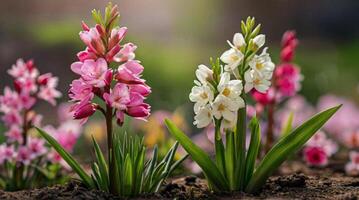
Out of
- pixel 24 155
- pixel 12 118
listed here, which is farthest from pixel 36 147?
pixel 12 118

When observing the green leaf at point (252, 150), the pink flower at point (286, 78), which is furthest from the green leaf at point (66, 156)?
the pink flower at point (286, 78)

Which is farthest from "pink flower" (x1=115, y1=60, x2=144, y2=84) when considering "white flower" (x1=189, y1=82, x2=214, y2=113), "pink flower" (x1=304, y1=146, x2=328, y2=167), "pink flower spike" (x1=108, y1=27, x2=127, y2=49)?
"pink flower" (x1=304, y1=146, x2=328, y2=167)

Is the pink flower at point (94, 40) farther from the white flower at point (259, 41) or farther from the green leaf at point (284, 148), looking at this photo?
the green leaf at point (284, 148)

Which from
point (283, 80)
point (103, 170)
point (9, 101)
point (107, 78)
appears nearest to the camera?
point (107, 78)

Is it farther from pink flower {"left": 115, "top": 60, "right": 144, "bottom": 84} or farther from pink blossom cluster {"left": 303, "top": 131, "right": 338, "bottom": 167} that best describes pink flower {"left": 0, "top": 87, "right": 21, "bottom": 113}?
pink blossom cluster {"left": 303, "top": 131, "right": 338, "bottom": 167}

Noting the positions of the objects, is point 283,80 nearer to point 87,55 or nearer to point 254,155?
point 254,155

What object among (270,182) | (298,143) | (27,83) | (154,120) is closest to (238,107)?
(298,143)

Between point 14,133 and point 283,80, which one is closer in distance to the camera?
point 14,133

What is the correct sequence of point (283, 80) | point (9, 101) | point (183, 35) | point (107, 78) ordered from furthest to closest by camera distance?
point (183, 35), point (283, 80), point (9, 101), point (107, 78)
